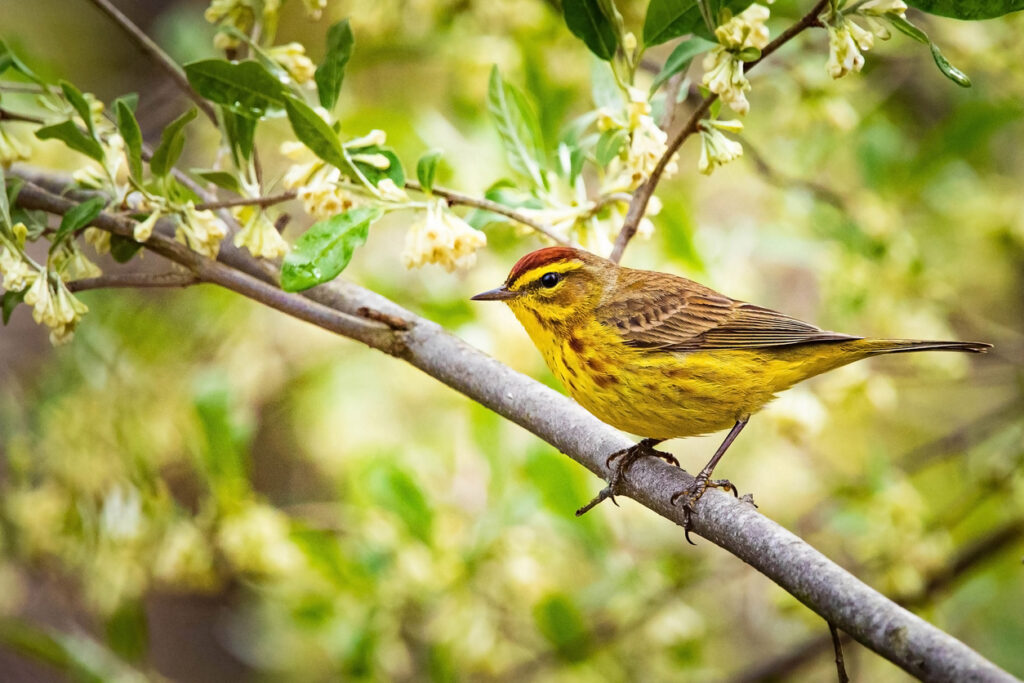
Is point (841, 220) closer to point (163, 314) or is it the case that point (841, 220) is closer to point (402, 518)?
point (402, 518)

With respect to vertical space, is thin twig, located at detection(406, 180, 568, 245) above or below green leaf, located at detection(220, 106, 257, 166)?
above

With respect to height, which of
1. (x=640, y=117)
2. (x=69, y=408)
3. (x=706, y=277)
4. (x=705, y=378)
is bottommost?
(x=69, y=408)

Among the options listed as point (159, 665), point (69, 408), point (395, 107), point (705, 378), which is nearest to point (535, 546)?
point (705, 378)

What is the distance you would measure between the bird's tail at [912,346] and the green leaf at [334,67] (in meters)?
1.68

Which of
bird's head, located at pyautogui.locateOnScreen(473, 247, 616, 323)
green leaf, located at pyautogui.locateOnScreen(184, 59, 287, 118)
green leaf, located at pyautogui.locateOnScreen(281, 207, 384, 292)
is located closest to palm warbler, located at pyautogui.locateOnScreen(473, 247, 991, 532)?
bird's head, located at pyautogui.locateOnScreen(473, 247, 616, 323)

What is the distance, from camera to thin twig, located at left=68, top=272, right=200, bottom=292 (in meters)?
2.24

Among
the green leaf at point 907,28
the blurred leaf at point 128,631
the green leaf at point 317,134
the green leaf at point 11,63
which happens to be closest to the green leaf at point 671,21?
the green leaf at point 907,28

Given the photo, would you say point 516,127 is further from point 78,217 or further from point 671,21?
point 78,217

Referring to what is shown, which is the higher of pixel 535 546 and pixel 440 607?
pixel 535 546

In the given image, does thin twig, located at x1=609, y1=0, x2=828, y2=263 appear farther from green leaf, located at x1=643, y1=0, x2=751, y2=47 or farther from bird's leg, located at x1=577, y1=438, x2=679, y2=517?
bird's leg, located at x1=577, y1=438, x2=679, y2=517

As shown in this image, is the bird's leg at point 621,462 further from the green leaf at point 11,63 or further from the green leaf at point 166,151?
the green leaf at point 11,63

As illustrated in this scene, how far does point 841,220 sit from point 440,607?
230 centimetres

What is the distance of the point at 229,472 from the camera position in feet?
11.0

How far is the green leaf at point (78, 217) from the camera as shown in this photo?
2141 millimetres
